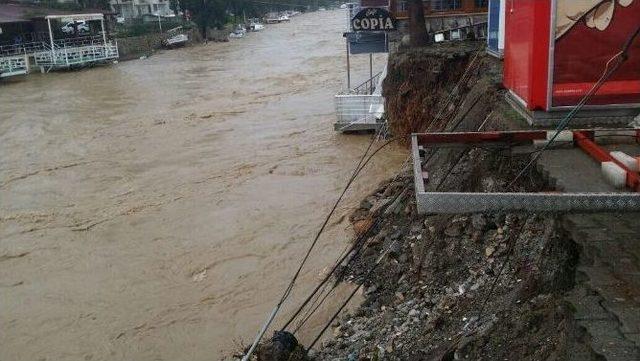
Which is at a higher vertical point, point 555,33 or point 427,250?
point 555,33

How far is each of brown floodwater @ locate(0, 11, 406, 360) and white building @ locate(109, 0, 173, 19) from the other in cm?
5243

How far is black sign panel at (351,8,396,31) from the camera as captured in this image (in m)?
20.3

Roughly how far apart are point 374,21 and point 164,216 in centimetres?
1049

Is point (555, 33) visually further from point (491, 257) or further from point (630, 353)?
point (630, 353)

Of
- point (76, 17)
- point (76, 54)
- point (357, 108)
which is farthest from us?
point (76, 17)

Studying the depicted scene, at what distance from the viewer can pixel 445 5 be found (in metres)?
25.3

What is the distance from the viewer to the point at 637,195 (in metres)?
4.81

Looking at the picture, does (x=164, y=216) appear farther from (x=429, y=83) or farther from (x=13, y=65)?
(x=13, y=65)

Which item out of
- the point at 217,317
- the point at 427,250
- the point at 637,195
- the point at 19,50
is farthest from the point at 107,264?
the point at 19,50

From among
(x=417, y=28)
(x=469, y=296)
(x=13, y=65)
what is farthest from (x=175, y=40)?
(x=469, y=296)

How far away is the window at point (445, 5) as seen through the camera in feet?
82.5

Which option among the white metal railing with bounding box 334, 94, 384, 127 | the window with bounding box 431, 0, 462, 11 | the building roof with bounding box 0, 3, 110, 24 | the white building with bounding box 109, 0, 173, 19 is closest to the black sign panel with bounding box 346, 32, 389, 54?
the white metal railing with bounding box 334, 94, 384, 127

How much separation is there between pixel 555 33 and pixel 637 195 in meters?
2.57

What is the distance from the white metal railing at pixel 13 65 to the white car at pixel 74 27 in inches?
336
